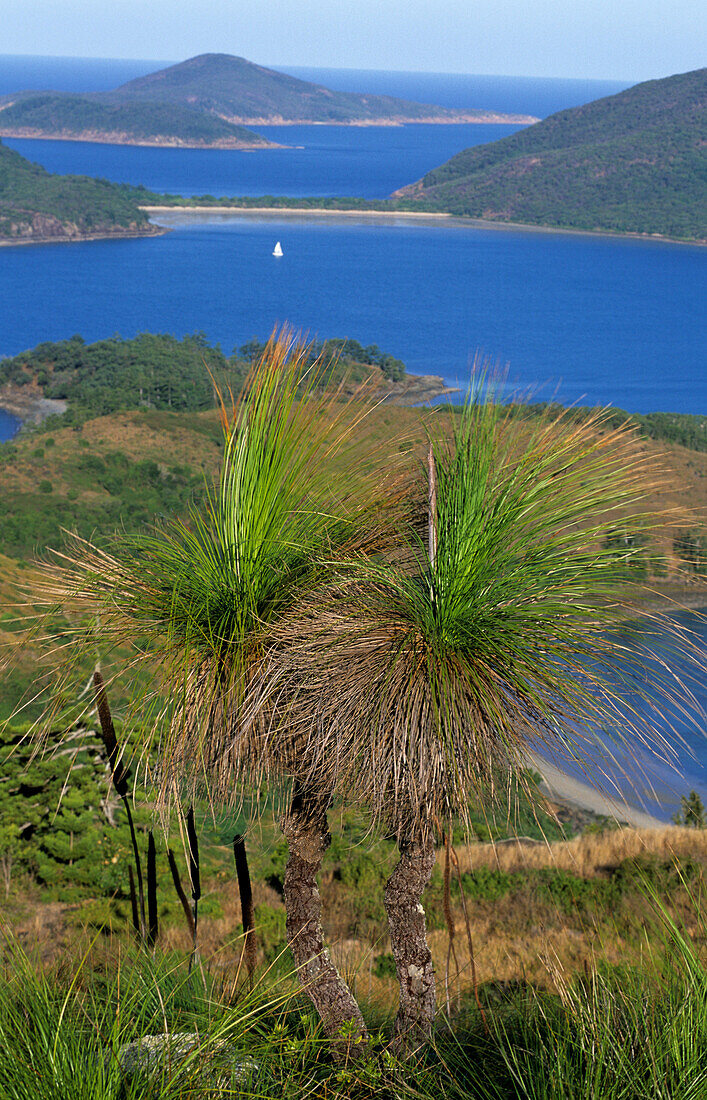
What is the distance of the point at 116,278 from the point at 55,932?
97915mm

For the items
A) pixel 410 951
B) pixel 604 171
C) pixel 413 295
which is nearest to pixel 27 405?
pixel 413 295

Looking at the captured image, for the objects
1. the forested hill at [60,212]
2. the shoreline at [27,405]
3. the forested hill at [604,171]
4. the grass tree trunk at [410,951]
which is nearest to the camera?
the grass tree trunk at [410,951]

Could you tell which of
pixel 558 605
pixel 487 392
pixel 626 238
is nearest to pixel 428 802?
pixel 558 605

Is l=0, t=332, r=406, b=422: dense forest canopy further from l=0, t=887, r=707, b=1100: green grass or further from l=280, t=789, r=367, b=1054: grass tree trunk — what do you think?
l=0, t=887, r=707, b=1100: green grass

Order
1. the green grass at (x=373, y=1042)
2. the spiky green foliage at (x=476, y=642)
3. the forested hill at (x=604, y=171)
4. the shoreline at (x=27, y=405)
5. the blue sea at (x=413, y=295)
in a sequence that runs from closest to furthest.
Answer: the green grass at (x=373, y=1042)
the spiky green foliage at (x=476, y=642)
the shoreline at (x=27, y=405)
the blue sea at (x=413, y=295)
the forested hill at (x=604, y=171)

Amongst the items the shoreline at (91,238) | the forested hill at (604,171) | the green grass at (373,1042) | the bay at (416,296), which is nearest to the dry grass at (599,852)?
the green grass at (373,1042)

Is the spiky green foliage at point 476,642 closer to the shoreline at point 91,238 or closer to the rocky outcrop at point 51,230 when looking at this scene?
the shoreline at point 91,238

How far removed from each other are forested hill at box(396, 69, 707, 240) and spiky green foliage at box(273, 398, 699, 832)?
133 meters

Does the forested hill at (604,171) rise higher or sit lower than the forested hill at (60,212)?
higher

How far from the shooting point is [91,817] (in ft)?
32.0

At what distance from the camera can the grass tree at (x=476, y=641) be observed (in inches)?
112

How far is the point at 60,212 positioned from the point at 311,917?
130 metres

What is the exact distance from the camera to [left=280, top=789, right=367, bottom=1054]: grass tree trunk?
137 inches

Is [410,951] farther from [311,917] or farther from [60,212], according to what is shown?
[60,212]
